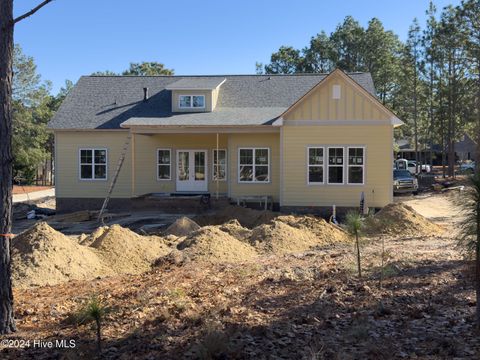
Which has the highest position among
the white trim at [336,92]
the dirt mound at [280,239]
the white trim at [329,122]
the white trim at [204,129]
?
the white trim at [336,92]

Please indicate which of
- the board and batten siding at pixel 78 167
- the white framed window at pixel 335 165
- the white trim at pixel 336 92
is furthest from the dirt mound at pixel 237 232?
the board and batten siding at pixel 78 167

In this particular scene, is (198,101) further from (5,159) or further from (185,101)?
(5,159)

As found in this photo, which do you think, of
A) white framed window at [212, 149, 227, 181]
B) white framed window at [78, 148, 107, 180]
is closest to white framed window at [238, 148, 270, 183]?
white framed window at [212, 149, 227, 181]

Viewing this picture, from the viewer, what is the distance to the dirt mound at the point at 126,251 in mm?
11234

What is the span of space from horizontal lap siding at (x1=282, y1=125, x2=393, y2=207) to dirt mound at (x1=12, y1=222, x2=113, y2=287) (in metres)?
11.5

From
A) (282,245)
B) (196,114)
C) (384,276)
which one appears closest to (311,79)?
(196,114)

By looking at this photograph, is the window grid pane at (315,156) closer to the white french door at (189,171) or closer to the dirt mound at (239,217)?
the dirt mound at (239,217)

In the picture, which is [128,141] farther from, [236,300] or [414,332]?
[414,332]

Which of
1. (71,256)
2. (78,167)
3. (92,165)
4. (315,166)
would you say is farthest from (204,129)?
(71,256)

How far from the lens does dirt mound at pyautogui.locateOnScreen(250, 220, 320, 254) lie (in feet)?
43.7

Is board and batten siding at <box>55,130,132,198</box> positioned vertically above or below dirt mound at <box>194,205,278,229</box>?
above

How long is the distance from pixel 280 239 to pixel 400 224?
474 centimetres

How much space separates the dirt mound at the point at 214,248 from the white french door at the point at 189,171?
11585 millimetres

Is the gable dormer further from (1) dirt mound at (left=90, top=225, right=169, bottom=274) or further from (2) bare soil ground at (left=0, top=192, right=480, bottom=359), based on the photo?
(2) bare soil ground at (left=0, top=192, right=480, bottom=359)
